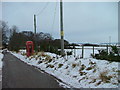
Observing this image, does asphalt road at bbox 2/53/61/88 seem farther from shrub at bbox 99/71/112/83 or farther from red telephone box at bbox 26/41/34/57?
red telephone box at bbox 26/41/34/57

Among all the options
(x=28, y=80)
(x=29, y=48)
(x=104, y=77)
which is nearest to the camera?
(x=104, y=77)

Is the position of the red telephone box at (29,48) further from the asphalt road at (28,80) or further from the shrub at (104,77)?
the shrub at (104,77)

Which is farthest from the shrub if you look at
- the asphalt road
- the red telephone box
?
the red telephone box

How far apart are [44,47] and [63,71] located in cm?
2190

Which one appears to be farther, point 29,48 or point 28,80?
point 29,48

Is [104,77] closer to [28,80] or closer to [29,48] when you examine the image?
[28,80]

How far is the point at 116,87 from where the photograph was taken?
730 centimetres

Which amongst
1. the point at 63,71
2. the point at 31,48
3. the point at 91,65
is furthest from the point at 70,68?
the point at 31,48

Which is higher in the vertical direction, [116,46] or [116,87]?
[116,46]

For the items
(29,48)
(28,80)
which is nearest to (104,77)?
(28,80)

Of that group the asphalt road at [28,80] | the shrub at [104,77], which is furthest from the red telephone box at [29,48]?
the shrub at [104,77]

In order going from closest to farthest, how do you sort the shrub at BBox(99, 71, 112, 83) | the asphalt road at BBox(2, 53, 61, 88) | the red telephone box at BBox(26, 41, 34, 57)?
the shrub at BBox(99, 71, 112, 83) → the asphalt road at BBox(2, 53, 61, 88) → the red telephone box at BBox(26, 41, 34, 57)

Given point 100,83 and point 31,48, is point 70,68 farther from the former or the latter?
point 31,48

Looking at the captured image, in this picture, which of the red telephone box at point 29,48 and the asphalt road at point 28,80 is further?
the red telephone box at point 29,48
